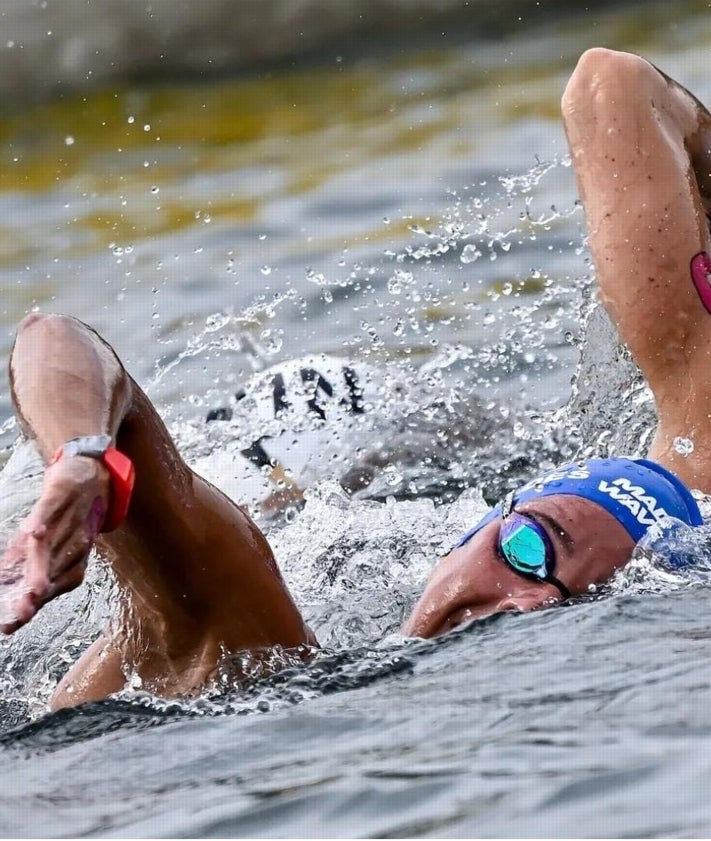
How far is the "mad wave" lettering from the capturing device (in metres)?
4.08

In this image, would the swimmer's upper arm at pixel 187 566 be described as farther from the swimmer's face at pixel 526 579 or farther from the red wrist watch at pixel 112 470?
the red wrist watch at pixel 112 470

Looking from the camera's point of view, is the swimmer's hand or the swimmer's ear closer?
the swimmer's hand

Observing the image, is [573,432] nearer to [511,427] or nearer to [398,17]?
[511,427]

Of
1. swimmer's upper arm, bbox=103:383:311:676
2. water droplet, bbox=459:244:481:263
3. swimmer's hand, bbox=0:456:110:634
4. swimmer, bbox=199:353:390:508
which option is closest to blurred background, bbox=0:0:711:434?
water droplet, bbox=459:244:481:263

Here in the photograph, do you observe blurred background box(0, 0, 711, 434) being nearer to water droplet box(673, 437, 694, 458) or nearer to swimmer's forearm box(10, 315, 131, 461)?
water droplet box(673, 437, 694, 458)

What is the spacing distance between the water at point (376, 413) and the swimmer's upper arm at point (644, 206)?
0.55 metres

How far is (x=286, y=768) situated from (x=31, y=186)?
8.09m

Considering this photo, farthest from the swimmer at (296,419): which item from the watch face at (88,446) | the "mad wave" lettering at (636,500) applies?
the watch face at (88,446)

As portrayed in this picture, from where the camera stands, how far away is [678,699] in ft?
10.4

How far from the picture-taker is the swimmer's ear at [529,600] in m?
3.92

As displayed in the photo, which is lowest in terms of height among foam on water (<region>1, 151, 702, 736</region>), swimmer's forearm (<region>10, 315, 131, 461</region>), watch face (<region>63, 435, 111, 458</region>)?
foam on water (<region>1, 151, 702, 736</region>)

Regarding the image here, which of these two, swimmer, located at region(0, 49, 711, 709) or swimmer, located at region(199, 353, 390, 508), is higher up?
swimmer, located at region(0, 49, 711, 709)

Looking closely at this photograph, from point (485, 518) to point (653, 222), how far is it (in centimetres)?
103

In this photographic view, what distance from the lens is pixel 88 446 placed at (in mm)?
3023
